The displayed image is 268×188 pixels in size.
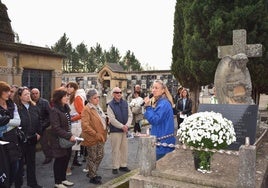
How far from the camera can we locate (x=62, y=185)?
17.2 ft

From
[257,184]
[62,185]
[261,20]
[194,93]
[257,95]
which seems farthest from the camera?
[194,93]

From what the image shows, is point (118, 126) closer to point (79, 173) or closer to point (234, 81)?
point (79, 173)

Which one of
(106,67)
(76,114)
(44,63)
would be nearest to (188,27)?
(44,63)

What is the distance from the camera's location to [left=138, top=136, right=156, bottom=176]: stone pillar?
393 centimetres

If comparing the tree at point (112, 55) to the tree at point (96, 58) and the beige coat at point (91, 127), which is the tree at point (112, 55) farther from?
the beige coat at point (91, 127)

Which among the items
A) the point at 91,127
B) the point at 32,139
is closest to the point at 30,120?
the point at 32,139

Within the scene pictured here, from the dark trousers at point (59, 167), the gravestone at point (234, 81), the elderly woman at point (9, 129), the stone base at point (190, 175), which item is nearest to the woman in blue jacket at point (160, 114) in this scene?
the stone base at point (190, 175)

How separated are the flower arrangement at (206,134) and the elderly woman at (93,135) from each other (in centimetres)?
219

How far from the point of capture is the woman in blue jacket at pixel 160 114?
4.54m

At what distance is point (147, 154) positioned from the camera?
3961 millimetres

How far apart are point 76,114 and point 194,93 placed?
1134 cm

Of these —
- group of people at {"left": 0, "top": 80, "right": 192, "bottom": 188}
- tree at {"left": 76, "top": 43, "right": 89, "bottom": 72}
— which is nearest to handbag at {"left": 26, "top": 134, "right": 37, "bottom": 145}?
→ group of people at {"left": 0, "top": 80, "right": 192, "bottom": 188}

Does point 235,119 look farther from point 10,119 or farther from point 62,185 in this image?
point 10,119

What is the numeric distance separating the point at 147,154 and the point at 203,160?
786 mm
